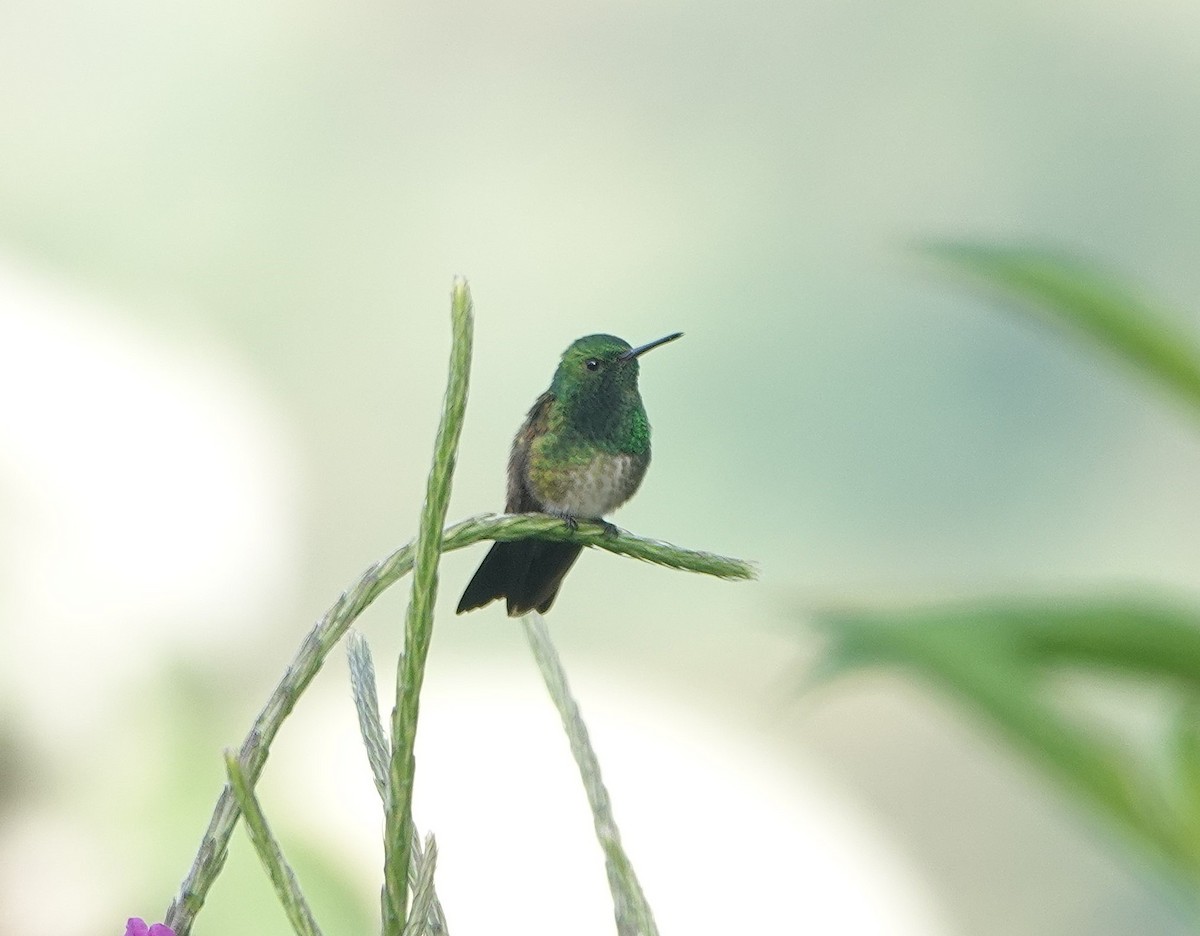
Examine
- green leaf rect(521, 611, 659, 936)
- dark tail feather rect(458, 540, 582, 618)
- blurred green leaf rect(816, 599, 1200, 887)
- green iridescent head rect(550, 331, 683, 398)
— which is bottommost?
green leaf rect(521, 611, 659, 936)

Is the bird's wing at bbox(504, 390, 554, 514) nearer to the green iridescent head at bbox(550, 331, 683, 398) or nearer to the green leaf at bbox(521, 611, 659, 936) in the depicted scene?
the green iridescent head at bbox(550, 331, 683, 398)

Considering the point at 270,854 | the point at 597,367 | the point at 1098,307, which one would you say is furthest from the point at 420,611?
the point at 1098,307

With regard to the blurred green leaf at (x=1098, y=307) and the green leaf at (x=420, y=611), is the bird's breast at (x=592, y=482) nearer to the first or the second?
the green leaf at (x=420, y=611)

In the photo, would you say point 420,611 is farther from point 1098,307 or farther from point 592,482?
point 1098,307

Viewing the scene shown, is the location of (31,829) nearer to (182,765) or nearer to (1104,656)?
(182,765)

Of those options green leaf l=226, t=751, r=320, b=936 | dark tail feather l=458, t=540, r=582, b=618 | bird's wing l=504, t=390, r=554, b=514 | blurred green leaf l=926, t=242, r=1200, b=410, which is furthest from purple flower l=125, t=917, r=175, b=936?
blurred green leaf l=926, t=242, r=1200, b=410

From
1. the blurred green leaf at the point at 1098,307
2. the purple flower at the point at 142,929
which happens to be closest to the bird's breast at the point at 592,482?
the purple flower at the point at 142,929
